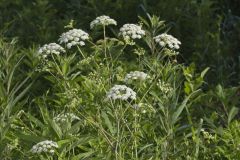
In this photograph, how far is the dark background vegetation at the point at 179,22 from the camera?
6270 millimetres

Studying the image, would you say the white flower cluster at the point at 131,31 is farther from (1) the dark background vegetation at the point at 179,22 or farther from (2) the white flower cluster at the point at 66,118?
(1) the dark background vegetation at the point at 179,22

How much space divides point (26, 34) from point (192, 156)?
341 centimetres

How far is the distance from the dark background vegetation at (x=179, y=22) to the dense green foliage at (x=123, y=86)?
1cm

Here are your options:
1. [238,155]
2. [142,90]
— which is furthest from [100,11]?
[238,155]

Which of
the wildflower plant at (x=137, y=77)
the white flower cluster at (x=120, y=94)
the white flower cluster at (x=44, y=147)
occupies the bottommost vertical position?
the white flower cluster at (x=44, y=147)

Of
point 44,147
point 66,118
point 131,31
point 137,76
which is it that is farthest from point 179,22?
point 44,147

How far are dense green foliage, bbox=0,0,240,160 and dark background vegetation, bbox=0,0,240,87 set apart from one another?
0.01 meters

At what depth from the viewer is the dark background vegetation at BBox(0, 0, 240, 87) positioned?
627 cm

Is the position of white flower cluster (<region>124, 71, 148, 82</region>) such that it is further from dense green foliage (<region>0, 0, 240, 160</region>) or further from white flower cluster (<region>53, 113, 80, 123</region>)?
white flower cluster (<region>53, 113, 80, 123</region>)

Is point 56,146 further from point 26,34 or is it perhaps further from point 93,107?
point 26,34

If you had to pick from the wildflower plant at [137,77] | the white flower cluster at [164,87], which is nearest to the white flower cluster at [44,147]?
the wildflower plant at [137,77]

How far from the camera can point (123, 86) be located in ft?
11.0

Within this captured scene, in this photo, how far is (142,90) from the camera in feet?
13.7

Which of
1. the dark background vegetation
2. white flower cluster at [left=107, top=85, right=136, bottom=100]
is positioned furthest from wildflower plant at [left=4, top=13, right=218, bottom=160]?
the dark background vegetation
